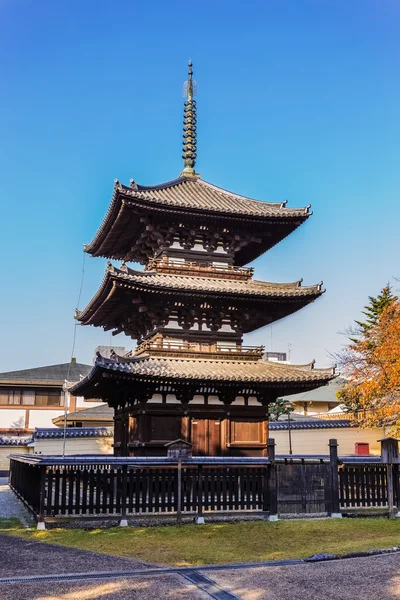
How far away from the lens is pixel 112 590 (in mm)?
8242

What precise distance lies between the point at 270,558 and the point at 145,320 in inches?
528

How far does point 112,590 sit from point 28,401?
4767 centimetres

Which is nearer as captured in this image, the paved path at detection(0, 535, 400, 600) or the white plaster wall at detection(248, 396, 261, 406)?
the paved path at detection(0, 535, 400, 600)

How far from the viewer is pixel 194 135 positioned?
2784 centimetres

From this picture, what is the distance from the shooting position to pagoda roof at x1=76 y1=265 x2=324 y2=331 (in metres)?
21.0

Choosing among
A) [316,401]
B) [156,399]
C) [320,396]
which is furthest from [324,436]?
[156,399]

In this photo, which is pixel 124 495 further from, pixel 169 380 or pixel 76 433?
pixel 76 433

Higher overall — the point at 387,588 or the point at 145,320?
the point at 145,320

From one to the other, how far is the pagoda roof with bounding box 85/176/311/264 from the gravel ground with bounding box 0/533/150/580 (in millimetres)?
12727

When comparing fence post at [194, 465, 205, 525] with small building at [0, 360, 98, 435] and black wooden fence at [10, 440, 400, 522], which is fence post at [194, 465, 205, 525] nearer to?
black wooden fence at [10, 440, 400, 522]

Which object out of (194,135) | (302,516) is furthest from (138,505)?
(194,135)

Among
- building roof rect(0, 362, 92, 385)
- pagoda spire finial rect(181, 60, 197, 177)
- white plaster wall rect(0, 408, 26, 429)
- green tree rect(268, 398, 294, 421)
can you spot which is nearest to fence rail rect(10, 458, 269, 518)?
pagoda spire finial rect(181, 60, 197, 177)

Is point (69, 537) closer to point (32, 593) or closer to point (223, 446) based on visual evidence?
point (32, 593)

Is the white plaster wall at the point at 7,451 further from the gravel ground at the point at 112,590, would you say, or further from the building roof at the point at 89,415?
the gravel ground at the point at 112,590
